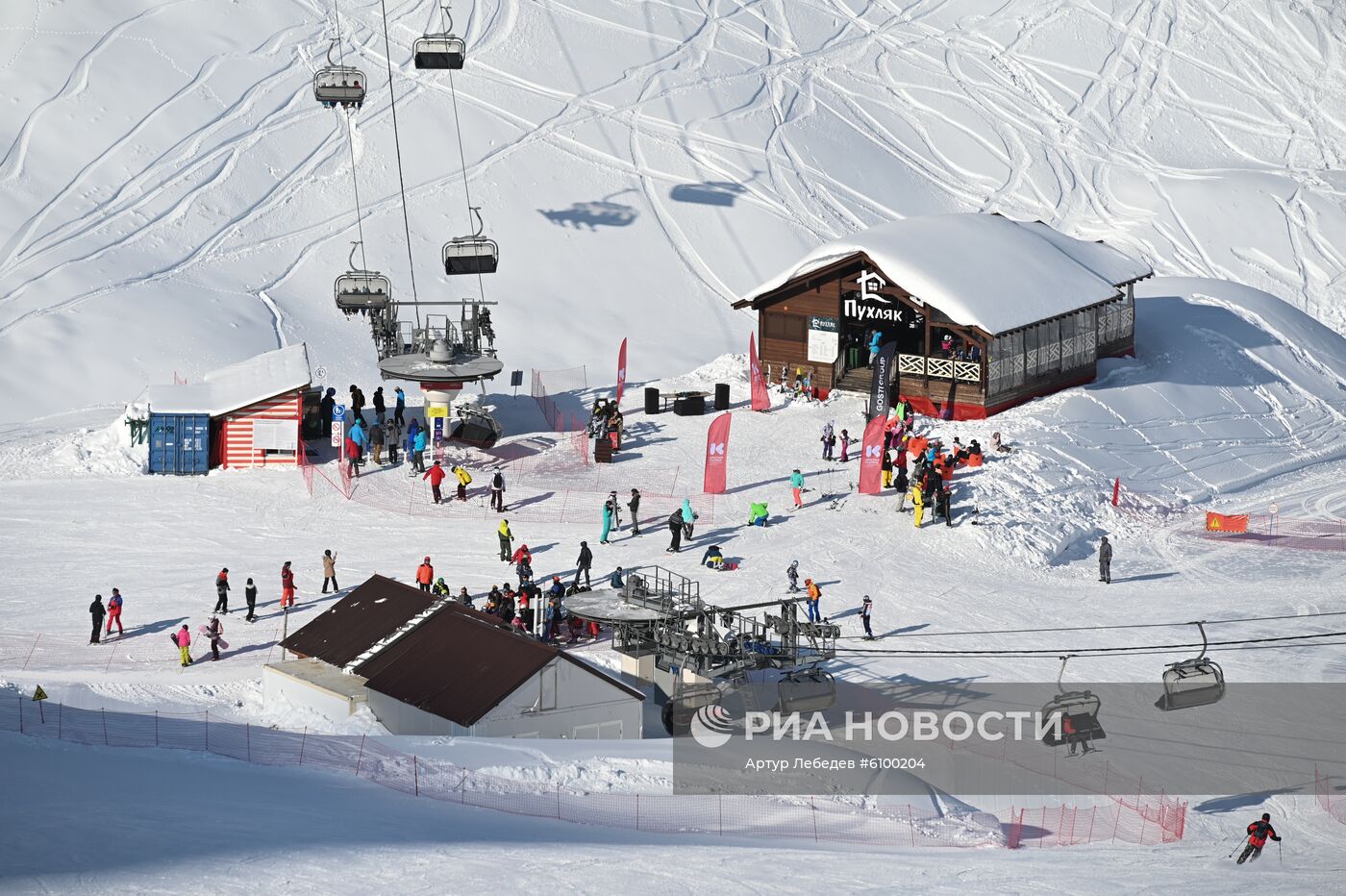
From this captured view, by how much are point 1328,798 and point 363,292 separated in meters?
24.8

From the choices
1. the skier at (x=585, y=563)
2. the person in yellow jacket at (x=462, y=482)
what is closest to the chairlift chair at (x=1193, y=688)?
the skier at (x=585, y=563)

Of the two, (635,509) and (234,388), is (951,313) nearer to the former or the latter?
(635,509)

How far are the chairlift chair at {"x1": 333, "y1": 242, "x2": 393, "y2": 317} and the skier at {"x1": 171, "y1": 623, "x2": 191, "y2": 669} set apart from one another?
45.8 feet

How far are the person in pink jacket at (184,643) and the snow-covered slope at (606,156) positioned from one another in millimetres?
18054

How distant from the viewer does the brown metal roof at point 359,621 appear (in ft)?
96.8

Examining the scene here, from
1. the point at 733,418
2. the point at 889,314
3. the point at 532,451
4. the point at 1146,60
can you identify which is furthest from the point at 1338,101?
the point at 532,451

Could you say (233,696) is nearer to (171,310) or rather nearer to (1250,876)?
(1250,876)

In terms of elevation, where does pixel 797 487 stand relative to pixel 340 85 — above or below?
below

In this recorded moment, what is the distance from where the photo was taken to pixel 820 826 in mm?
24797

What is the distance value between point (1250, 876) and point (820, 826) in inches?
219

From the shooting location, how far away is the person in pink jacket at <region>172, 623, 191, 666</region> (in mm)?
30484

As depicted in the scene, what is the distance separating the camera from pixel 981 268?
44.8 metres

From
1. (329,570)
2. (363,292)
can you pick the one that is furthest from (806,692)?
(363,292)

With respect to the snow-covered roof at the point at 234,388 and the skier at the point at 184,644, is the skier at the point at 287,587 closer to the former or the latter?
the skier at the point at 184,644
